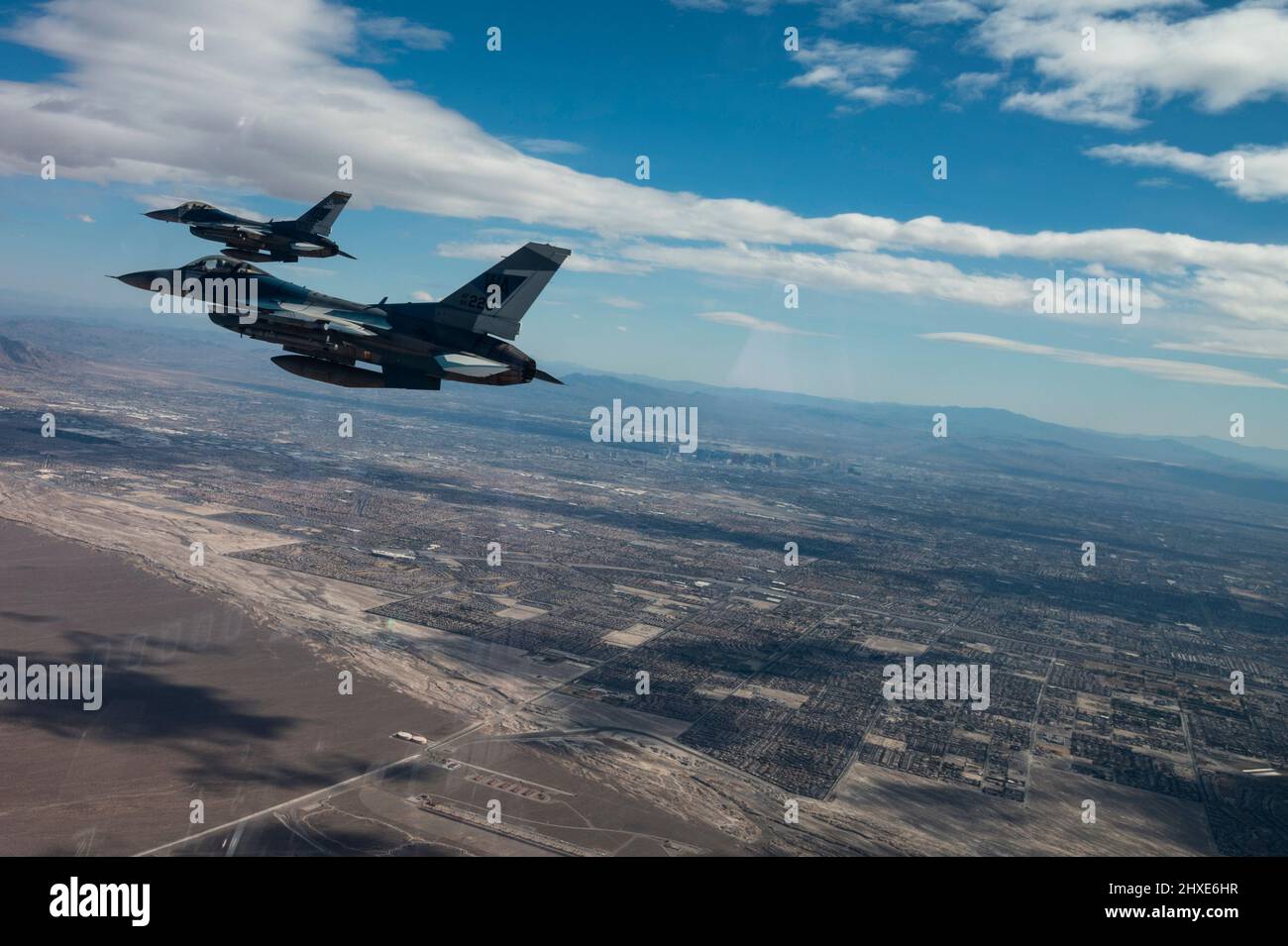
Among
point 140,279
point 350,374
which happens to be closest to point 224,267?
point 140,279

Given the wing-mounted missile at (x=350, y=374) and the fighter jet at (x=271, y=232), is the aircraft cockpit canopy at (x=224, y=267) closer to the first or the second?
the fighter jet at (x=271, y=232)

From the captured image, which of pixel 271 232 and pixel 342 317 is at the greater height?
pixel 271 232

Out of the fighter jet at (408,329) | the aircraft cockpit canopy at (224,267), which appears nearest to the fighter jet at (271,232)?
the aircraft cockpit canopy at (224,267)

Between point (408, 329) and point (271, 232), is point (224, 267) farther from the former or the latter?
point (408, 329)

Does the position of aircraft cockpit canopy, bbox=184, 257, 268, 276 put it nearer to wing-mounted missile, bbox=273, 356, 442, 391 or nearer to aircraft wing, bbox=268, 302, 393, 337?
aircraft wing, bbox=268, 302, 393, 337

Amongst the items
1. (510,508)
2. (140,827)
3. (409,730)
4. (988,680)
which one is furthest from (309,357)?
(510,508)

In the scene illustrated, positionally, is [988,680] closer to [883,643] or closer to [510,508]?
[883,643]
